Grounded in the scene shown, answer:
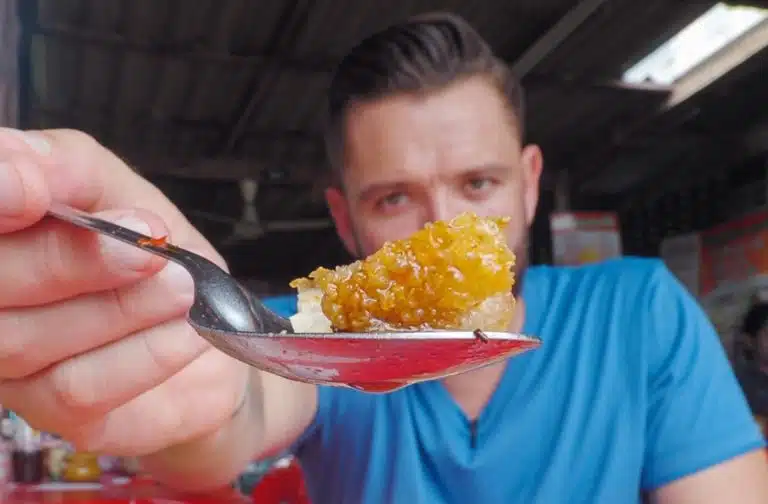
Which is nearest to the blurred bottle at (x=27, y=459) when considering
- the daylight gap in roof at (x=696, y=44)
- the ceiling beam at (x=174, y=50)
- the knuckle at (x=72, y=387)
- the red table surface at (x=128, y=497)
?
the red table surface at (x=128, y=497)

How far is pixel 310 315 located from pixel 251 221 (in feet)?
14.1

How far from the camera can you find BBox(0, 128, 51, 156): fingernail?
0.60 meters

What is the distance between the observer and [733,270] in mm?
3357

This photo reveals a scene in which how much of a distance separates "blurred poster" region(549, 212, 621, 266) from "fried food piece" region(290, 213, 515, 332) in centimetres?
316

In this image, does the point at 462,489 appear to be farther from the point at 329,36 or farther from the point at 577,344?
the point at 329,36

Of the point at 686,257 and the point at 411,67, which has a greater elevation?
the point at 411,67

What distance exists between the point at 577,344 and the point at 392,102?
2.08ft

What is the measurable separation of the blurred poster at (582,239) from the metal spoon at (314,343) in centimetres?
327

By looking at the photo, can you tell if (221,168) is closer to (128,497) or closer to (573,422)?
(128,497)

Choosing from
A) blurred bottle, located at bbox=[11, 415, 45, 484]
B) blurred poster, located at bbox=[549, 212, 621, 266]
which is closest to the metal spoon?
blurred bottle, located at bbox=[11, 415, 45, 484]

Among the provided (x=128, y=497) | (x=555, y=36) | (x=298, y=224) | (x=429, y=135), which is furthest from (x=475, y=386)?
(x=298, y=224)

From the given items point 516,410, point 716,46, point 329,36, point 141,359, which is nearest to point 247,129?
point 329,36

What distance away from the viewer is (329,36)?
277cm

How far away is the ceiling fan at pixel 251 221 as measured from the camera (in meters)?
4.85
